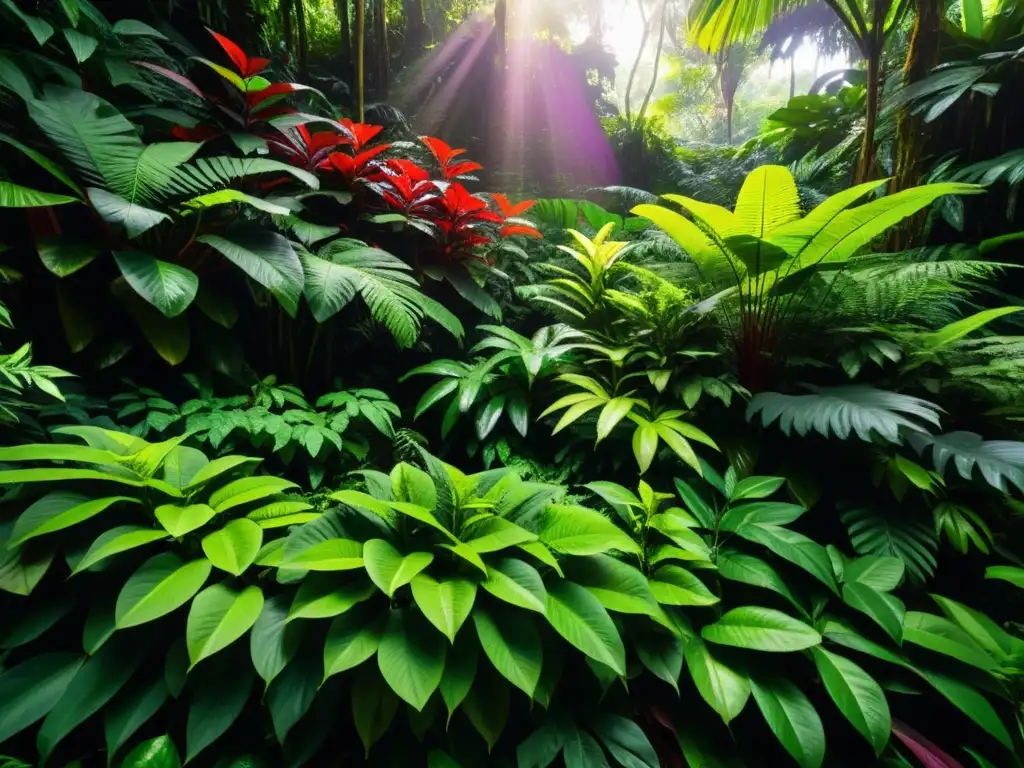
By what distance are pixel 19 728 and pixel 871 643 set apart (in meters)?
1.83

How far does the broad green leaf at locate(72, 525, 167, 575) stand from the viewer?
3.06ft

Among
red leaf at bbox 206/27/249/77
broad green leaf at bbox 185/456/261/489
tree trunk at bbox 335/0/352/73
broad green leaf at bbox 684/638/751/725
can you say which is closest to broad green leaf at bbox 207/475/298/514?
broad green leaf at bbox 185/456/261/489

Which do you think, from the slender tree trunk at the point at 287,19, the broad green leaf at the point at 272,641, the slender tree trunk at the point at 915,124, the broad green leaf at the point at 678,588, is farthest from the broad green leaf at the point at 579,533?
the slender tree trunk at the point at 287,19

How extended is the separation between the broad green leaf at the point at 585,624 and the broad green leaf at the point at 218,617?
624 mm

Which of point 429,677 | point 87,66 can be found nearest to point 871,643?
point 429,677

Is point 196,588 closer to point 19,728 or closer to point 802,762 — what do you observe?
point 19,728

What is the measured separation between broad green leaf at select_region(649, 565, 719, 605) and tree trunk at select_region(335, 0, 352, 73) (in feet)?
15.0

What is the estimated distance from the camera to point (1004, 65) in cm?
254

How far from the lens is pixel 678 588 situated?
113 cm

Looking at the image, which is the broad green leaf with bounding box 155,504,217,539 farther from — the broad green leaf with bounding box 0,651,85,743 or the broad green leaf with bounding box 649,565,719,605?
the broad green leaf with bounding box 649,565,719,605

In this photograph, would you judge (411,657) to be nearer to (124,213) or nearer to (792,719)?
(792,719)

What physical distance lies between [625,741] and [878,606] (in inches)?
27.0

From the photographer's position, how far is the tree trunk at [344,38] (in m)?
3.64

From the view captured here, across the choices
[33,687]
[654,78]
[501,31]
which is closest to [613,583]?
[33,687]
